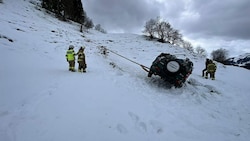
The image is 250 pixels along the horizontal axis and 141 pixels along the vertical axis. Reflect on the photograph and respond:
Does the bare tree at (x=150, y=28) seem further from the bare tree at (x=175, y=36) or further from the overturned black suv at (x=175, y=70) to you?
the overturned black suv at (x=175, y=70)

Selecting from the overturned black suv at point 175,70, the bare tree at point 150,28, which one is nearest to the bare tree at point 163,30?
the bare tree at point 150,28

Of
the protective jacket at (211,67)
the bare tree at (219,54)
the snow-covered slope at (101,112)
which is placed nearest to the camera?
the snow-covered slope at (101,112)

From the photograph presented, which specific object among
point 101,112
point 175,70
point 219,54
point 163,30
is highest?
point 163,30

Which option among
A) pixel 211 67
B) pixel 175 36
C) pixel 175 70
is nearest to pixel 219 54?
pixel 175 36

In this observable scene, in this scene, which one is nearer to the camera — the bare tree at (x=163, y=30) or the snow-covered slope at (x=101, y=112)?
the snow-covered slope at (x=101, y=112)

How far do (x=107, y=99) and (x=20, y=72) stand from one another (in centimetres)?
381

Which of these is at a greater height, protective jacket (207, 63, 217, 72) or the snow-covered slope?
protective jacket (207, 63, 217, 72)

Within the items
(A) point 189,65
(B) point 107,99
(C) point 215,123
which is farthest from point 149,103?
(A) point 189,65

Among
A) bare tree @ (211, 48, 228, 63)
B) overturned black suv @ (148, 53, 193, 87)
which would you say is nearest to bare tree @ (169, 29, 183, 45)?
bare tree @ (211, 48, 228, 63)

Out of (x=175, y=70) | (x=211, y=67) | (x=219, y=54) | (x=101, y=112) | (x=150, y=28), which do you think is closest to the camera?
(x=101, y=112)

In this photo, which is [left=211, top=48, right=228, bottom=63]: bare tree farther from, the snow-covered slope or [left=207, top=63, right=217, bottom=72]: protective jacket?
the snow-covered slope

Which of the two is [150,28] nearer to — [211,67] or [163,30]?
[163,30]

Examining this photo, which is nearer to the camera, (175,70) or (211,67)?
(175,70)

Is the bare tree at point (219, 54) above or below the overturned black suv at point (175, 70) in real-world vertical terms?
above
